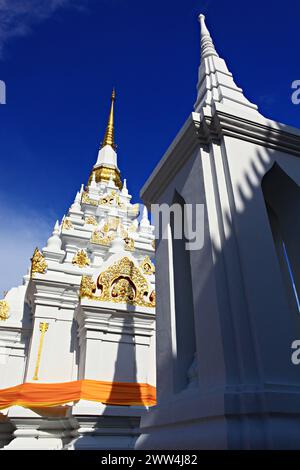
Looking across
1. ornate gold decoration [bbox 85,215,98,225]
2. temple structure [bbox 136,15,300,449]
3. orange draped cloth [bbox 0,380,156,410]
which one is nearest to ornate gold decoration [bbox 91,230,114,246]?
ornate gold decoration [bbox 85,215,98,225]

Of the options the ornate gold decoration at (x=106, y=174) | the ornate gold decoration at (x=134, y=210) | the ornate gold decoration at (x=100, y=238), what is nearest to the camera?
the ornate gold decoration at (x=100, y=238)

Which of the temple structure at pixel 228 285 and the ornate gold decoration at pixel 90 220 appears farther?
the ornate gold decoration at pixel 90 220

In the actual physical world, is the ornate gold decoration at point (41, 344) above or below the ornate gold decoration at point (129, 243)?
below

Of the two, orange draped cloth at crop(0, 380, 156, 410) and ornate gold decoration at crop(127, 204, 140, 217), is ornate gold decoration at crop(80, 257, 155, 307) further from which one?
ornate gold decoration at crop(127, 204, 140, 217)

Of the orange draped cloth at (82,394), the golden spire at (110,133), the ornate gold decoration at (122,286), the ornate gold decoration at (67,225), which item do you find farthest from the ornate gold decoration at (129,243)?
the golden spire at (110,133)

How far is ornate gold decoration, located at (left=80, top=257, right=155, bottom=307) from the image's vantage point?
23.3 feet

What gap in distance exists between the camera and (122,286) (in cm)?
746

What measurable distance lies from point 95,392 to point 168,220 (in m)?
3.79

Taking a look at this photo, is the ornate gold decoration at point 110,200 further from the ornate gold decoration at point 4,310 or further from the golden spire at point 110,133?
the golden spire at point 110,133

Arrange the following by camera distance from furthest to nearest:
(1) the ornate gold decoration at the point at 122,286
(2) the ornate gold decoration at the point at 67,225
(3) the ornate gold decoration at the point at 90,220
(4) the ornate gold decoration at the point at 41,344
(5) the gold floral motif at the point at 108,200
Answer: (5) the gold floral motif at the point at 108,200, (3) the ornate gold decoration at the point at 90,220, (2) the ornate gold decoration at the point at 67,225, (4) the ornate gold decoration at the point at 41,344, (1) the ornate gold decoration at the point at 122,286

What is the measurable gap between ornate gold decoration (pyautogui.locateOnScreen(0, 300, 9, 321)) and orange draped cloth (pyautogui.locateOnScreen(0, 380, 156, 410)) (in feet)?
11.8

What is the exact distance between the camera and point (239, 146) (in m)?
3.34

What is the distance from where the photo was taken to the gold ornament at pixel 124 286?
23.7 feet

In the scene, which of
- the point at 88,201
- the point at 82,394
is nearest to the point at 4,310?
the point at 82,394
